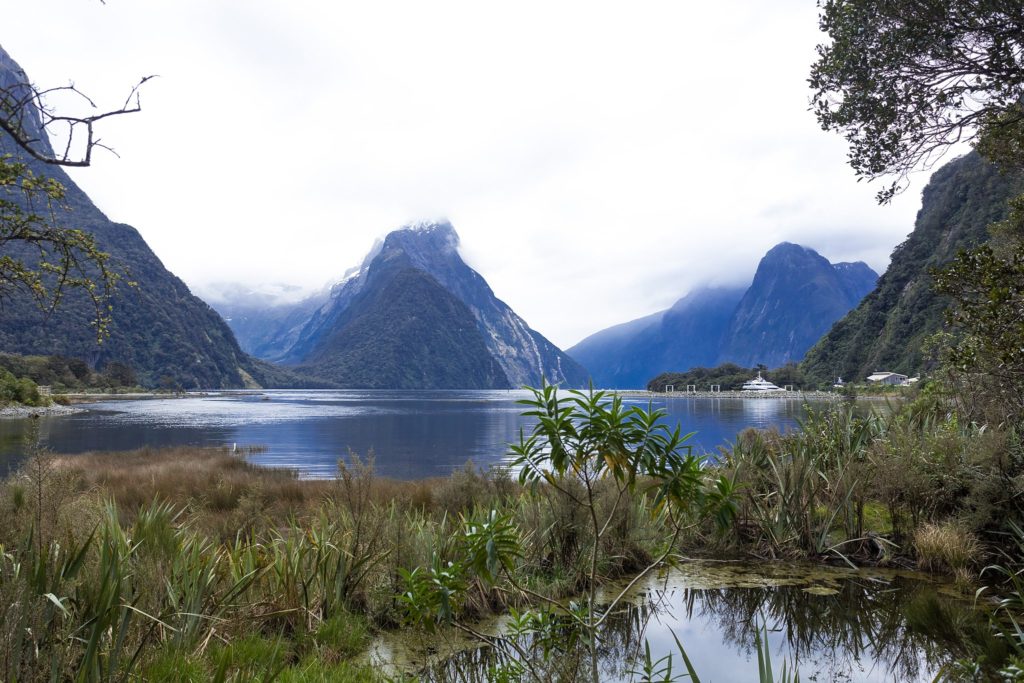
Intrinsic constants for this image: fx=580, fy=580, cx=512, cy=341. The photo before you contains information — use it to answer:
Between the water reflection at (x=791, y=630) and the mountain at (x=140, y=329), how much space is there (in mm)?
137171

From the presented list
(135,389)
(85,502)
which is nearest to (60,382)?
(135,389)

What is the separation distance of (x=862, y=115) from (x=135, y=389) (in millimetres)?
150140

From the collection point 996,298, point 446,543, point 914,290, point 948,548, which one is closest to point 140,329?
point 914,290

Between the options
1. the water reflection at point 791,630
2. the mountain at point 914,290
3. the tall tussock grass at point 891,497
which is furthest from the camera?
the mountain at point 914,290

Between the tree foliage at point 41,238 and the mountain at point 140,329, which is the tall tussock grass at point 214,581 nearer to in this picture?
the tree foliage at point 41,238

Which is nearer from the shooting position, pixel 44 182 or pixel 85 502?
pixel 44 182

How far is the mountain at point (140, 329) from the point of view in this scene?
12094cm

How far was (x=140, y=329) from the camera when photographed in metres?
153

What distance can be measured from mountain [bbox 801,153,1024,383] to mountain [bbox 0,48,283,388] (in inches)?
5695

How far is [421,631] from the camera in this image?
251 inches

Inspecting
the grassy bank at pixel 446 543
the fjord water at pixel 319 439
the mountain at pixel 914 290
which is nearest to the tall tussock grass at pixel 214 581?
the grassy bank at pixel 446 543

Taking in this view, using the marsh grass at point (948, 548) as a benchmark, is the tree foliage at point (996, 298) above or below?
above

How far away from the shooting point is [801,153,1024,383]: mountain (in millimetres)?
80125

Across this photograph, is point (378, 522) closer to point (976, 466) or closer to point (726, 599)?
point (726, 599)
